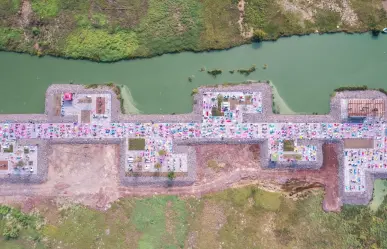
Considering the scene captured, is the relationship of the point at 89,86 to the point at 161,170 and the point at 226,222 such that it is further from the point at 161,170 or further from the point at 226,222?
the point at 226,222

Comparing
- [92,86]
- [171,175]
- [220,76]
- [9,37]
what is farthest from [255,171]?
[9,37]

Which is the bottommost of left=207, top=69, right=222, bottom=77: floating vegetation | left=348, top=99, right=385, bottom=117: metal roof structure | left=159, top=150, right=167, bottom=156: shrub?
left=159, top=150, right=167, bottom=156: shrub

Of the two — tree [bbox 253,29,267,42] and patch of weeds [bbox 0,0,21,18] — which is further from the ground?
patch of weeds [bbox 0,0,21,18]

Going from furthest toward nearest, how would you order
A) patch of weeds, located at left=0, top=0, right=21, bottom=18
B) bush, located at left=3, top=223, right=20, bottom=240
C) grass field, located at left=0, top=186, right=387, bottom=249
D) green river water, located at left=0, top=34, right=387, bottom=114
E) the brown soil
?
green river water, located at left=0, top=34, right=387, bottom=114, patch of weeds, located at left=0, top=0, right=21, bottom=18, the brown soil, grass field, located at left=0, top=186, right=387, bottom=249, bush, located at left=3, top=223, right=20, bottom=240

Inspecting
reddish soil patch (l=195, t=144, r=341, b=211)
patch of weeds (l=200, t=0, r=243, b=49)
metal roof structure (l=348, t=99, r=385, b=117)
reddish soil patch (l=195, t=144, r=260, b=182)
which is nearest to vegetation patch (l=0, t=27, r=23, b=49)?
patch of weeds (l=200, t=0, r=243, b=49)

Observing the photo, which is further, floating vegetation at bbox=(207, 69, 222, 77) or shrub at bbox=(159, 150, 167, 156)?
floating vegetation at bbox=(207, 69, 222, 77)

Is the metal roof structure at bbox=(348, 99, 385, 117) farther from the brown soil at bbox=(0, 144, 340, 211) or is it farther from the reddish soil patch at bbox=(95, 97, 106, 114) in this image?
the reddish soil patch at bbox=(95, 97, 106, 114)
